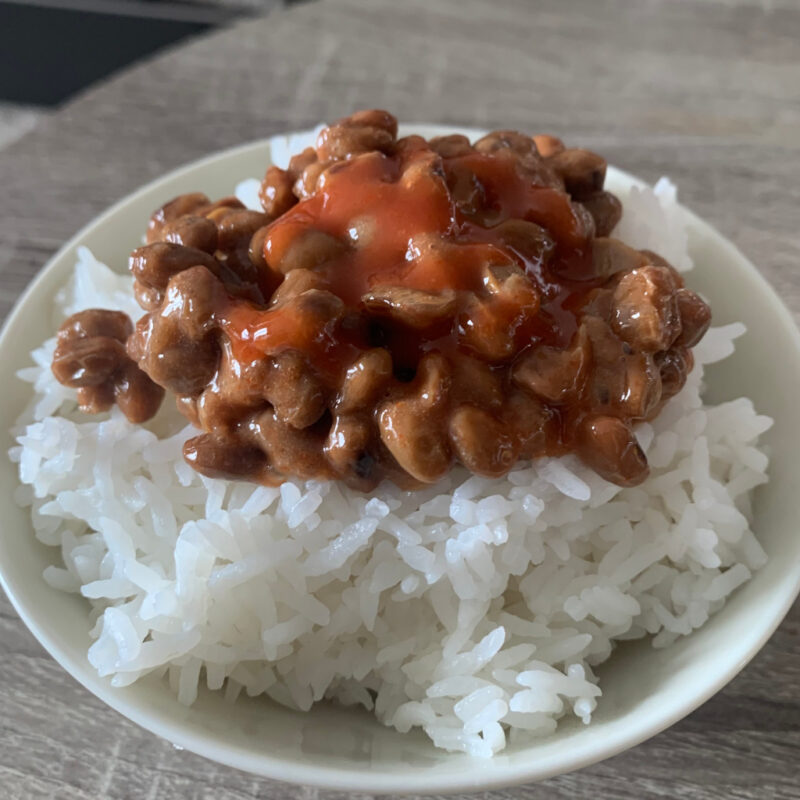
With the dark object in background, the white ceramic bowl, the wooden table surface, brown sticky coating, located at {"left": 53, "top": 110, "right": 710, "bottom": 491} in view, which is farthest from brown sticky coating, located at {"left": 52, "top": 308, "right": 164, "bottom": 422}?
the dark object in background

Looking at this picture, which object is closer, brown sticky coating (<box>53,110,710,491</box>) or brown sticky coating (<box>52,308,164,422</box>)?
brown sticky coating (<box>53,110,710,491</box>)

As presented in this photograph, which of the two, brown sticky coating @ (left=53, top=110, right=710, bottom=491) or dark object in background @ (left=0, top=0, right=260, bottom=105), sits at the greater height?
brown sticky coating @ (left=53, top=110, right=710, bottom=491)

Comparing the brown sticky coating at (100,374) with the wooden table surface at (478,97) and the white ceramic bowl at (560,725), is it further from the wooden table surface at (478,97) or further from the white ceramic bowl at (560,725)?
the wooden table surface at (478,97)

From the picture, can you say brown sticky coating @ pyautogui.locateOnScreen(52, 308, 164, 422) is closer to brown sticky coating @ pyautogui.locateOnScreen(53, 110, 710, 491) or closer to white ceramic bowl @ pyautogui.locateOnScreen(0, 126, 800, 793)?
brown sticky coating @ pyautogui.locateOnScreen(53, 110, 710, 491)

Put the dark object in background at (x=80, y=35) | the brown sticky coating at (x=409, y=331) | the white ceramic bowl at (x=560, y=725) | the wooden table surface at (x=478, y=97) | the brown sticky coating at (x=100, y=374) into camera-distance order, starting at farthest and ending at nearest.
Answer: the dark object in background at (x=80, y=35) < the wooden table surface at (x=478, y=97) < the brown sticky coating at (x=100, y=374) < the brown sticky coating at (x=409, y=331) < the white ceramic bowl at (x=560, y=725)

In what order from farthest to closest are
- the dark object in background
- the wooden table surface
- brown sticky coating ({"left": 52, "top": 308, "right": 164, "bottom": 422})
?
the dark object in background → the wooden table surface → brown sticky coating ({"left": 52, "top": 308, "right": 164, "bottom": 422})

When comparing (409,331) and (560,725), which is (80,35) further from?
(560,725)

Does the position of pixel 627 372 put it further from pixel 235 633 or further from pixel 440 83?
pixel 440 83

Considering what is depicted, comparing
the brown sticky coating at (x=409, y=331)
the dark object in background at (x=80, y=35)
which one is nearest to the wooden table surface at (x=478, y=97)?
the brown sticky coating at (x=409, y=331)
